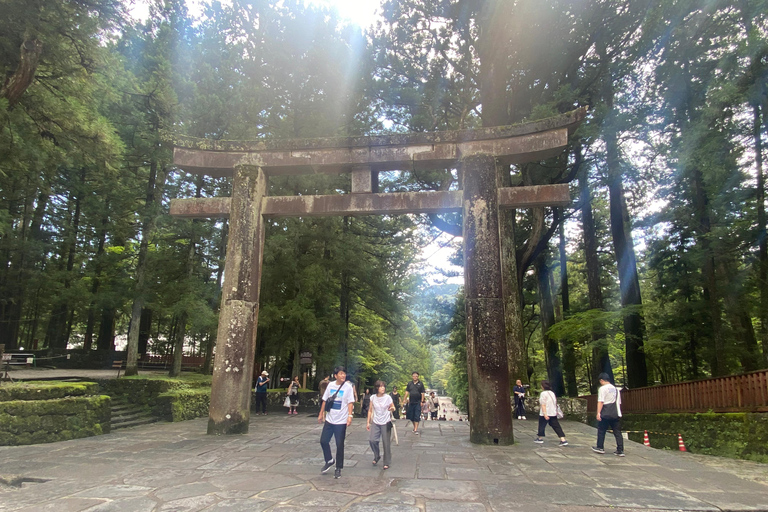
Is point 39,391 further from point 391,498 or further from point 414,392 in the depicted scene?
point 391,498

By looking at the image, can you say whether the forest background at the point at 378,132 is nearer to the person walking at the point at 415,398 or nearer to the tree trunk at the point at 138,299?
the tree trunk at the point at 138,299

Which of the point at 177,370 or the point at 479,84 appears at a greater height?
the point at 479,84

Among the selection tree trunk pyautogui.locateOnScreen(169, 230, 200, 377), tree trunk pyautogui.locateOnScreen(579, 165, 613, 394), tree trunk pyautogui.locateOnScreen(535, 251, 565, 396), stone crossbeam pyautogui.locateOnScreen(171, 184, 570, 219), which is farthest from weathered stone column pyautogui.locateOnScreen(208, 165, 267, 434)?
tree trunk pyautogui.locateOnScreen(535, 251, 565, 396)

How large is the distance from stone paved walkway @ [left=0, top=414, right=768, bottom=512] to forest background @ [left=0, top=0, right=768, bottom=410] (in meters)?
6.41

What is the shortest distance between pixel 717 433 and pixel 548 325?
39.6 ft

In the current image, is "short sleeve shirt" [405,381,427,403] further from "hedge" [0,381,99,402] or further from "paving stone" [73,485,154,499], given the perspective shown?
"hedge" [0,381,99,402]

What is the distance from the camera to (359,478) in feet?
18.4

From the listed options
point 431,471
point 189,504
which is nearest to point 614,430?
point 431,471

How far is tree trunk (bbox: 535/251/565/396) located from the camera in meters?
21.5

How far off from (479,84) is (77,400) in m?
15.9

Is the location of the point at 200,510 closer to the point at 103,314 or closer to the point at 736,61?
the point at 736,61

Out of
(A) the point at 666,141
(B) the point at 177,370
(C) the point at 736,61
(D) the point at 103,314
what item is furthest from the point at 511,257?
(D) the point at 103,314

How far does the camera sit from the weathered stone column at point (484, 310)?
794 centimetres

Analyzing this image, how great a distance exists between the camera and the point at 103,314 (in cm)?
2641
